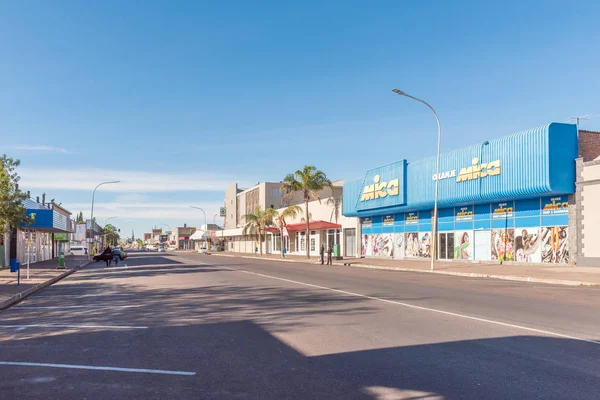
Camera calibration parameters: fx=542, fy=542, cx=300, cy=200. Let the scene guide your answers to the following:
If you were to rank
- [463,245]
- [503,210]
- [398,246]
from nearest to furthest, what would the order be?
1. [503,210]
2. [463,245]
3. [398,246]

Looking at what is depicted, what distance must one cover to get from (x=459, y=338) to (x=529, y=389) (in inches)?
117

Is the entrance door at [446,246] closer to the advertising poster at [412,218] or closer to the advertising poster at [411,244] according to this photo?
the advertising poster at [411,244]

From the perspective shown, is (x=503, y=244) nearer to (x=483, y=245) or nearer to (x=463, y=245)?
(x=483, y=245)

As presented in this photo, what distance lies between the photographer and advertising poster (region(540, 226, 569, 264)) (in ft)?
94.1

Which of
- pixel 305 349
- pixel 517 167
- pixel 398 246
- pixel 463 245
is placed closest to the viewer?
pixel 305 349

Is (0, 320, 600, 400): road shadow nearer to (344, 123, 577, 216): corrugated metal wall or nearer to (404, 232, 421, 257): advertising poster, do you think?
(344, 123, 577, 216): corrugated metal wall

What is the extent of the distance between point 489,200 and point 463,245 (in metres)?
4.40

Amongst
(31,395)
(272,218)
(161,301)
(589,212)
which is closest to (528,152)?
(589,212)

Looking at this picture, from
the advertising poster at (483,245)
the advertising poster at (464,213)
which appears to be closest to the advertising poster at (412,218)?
the advertising poster at (464,213)

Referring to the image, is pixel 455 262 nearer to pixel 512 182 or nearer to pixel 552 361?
pixel 512 182

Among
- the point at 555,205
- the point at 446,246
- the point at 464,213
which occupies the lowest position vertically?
the point at 446,246

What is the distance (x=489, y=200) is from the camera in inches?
1325

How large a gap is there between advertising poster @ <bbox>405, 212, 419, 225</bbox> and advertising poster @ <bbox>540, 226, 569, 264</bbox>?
13143 millimetres

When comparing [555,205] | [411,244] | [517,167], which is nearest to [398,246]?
[411,244]
